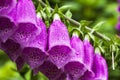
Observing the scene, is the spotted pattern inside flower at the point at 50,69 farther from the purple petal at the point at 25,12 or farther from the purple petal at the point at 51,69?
the purple petal at the point at 25,12

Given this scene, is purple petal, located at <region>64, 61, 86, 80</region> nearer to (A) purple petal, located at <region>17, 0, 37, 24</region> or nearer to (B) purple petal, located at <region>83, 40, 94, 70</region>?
(B) purple petal, located at <region>83, 40, 94, 70</region>

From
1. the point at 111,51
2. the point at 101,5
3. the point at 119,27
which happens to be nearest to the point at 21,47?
the point at 111,51

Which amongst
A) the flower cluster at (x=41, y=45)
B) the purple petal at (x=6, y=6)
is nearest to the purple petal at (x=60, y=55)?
the flower cluster at (x=41, y=45)

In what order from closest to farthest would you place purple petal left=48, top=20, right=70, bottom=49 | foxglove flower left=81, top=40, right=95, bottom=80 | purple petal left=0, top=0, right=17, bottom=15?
purple petal left=0, top=0, right=17, bottom=15 → purple petal left=48, top=20, right=70, bottom=49 → foxglove flower left=81, top=40, right=95, bottom=80

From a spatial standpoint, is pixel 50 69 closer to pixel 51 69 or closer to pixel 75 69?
pixel 51 69

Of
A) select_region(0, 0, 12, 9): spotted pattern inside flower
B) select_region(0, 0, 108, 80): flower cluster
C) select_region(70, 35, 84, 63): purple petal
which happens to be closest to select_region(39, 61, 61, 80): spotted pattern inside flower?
select_region(0, 0, 108, 80): flower cluster

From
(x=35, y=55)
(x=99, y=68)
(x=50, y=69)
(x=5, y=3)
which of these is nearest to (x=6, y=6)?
(x=5, y=3)
